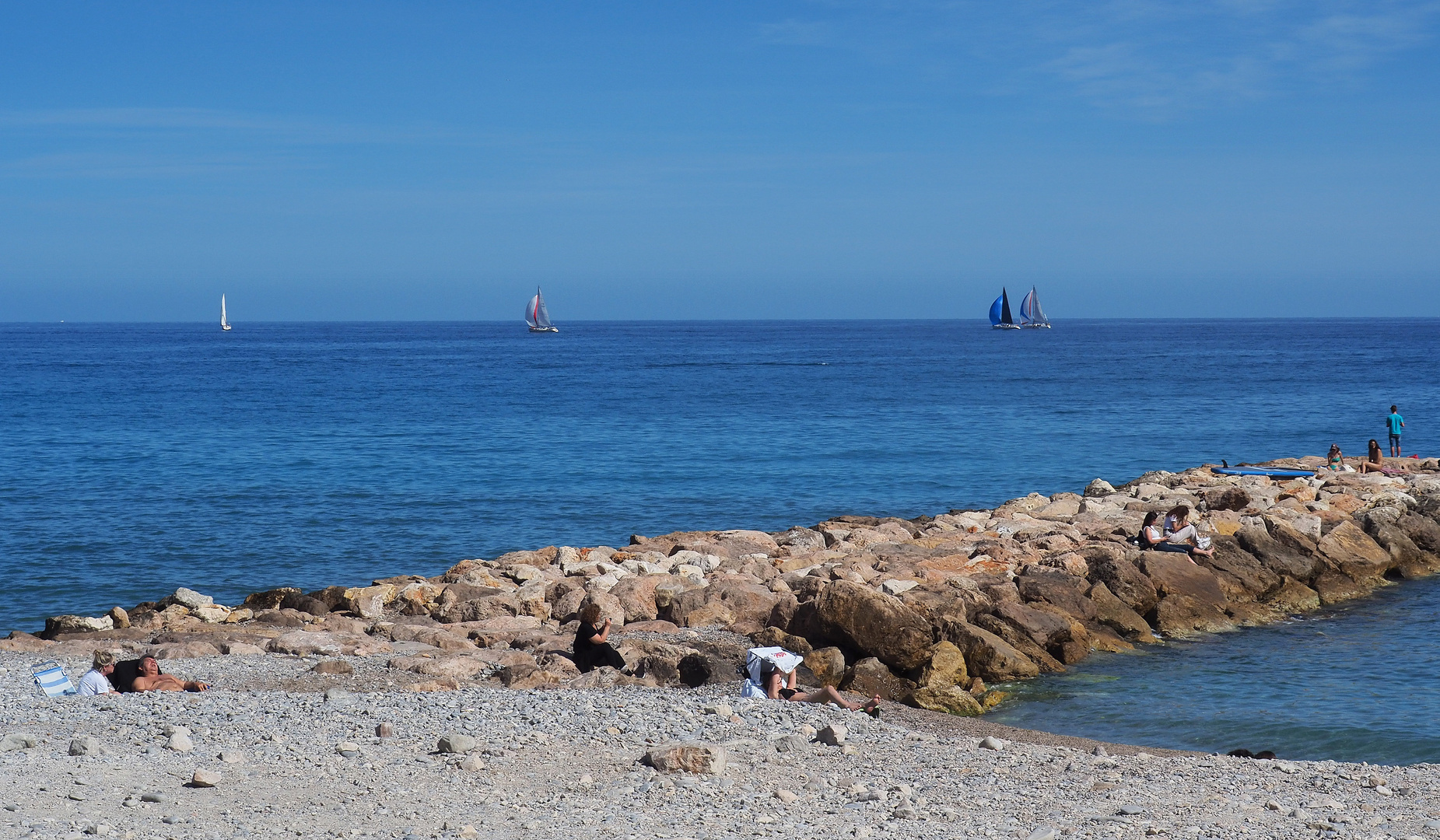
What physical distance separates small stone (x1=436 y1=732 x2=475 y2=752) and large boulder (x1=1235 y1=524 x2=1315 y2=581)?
1350 cm

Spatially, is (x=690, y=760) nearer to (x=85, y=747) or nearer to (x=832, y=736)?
(x=832, y=736)

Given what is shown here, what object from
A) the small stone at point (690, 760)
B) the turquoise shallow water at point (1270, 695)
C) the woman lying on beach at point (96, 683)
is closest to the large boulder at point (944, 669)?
the turquoise shallow water at point (1270, 695)

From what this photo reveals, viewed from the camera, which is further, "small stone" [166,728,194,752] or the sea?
the sea

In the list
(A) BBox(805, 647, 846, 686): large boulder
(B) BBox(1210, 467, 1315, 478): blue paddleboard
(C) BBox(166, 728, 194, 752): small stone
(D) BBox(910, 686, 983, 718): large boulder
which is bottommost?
(D) BBox(910, 686, 983, 718): large boulder

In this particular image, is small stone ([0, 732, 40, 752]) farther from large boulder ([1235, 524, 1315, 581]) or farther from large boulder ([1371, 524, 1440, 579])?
large boulder ([1371, 524, 1440, 579])

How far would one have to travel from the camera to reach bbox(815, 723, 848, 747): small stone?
952cm

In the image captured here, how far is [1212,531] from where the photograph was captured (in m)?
20.1

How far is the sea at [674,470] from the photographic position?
13906mm

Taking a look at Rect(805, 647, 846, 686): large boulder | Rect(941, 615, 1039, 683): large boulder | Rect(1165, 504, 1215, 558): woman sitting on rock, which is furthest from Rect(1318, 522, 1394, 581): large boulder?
Rect(805, 647, 846, 686): large boulder

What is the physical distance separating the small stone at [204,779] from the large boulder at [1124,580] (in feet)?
38.9

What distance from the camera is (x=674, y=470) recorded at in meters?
34.0

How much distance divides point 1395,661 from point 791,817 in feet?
33.3

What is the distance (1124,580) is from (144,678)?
466 inches

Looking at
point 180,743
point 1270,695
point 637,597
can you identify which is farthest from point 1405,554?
point 180,743
